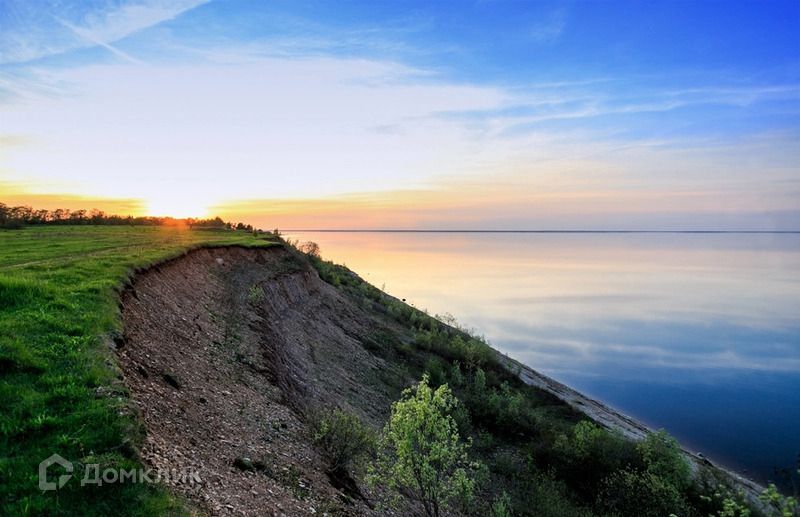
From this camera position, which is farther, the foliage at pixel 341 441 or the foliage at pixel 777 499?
the foliage at pixel 341 441

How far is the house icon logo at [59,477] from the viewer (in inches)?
282

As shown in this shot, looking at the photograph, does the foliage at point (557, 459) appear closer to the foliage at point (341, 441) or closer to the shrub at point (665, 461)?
the shrub at point (665, 461)

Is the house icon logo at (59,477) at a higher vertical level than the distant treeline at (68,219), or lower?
lower

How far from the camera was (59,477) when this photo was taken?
24.1ft

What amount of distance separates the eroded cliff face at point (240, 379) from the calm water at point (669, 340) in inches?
845

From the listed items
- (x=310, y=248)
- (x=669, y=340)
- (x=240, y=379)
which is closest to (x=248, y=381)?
(x=240, y=379)

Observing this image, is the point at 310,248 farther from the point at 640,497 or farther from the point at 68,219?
the point at 640,497

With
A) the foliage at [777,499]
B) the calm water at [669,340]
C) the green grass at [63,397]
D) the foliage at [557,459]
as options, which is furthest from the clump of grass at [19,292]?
the calm water at [669,340]

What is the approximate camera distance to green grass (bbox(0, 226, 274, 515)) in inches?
283

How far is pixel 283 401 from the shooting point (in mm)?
17156

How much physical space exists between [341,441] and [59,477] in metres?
9.05

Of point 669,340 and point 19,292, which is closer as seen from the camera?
point 19,292

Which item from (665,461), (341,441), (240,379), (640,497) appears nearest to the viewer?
(341,441)

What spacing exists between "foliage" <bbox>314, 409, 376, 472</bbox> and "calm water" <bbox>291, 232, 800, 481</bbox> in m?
23.9
